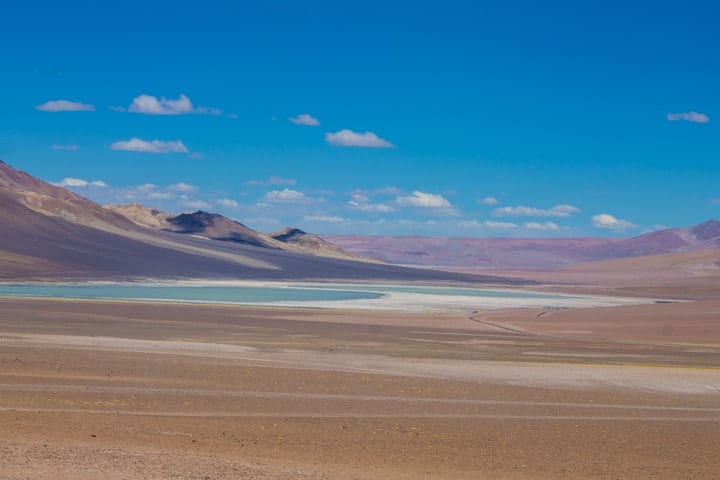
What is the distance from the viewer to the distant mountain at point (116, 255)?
101 metres

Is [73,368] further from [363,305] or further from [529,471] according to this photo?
[363,305]

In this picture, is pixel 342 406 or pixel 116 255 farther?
pixel 116 255

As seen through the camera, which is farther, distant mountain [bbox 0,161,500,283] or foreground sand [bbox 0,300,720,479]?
distant mountain [bbox 0,161,500,283]

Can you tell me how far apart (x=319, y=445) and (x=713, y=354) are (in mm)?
22684

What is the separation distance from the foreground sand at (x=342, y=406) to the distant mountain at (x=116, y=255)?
6095cm

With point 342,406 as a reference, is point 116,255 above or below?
above

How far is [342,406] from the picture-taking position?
17641 millimetres

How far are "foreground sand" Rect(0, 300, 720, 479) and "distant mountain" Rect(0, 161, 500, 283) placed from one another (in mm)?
60949

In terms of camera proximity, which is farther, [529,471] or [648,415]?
[648,415]

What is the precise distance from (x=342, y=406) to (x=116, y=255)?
324ft

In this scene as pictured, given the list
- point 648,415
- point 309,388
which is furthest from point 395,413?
point 648,415

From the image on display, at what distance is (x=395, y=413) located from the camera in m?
17.1

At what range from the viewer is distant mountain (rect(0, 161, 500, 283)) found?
10088 cm

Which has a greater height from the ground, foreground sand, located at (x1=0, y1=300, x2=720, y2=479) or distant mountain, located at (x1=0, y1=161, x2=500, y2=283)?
distant mountain, located at (x1=0, y1=161, x2=500, y2=283)
